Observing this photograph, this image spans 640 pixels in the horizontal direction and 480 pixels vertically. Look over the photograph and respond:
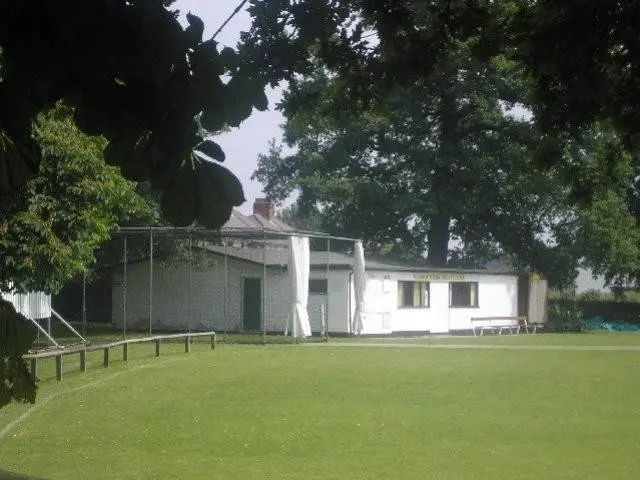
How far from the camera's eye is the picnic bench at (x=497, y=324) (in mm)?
38000

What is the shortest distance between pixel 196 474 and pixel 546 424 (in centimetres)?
470

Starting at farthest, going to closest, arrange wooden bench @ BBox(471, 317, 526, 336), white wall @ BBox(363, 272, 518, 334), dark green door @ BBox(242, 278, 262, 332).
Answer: wooden bench @ BBox(471, 317, 526, 336), dark green door @ BBox(242, 278, 262, 332), white wall @ BBox(363, 272, 518, 334)

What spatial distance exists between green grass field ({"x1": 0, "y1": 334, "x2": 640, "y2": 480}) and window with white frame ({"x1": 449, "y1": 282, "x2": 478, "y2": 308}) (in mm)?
16953

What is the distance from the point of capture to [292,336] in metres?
30.8

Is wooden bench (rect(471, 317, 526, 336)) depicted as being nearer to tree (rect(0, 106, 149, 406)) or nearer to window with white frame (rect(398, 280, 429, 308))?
window with white frame (rect(398, 280, 429, 308))

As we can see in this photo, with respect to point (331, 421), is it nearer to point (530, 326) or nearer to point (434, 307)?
point (434, 307)

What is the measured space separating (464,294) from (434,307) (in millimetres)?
2097

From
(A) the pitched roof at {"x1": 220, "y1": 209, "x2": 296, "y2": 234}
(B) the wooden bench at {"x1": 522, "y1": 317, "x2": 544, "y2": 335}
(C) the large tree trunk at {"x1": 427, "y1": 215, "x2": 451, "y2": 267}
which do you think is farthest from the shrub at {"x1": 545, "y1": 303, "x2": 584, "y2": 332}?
(A) the pitched roof at {"x1": 220, "y1": 209, "x2": 296, "y2": 234}

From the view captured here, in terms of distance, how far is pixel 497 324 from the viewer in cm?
3978

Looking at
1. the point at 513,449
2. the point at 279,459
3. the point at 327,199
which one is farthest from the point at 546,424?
the point at 327,199

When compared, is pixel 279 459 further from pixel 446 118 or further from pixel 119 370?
pixel 119 370

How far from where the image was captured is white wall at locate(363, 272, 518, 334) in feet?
113

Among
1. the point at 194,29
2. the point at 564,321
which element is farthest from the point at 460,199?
the point at 194,29

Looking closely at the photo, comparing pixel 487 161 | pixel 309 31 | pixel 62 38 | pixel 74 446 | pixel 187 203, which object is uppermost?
pixel 487 161
